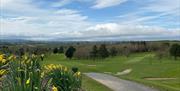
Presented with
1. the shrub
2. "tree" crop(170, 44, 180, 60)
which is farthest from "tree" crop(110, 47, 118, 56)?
the shrub

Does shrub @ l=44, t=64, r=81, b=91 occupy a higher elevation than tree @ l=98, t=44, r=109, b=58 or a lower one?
higher

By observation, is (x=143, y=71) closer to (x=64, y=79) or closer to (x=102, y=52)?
(x=102, y=52)

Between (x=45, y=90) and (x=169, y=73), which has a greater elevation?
(x=45, y=90)

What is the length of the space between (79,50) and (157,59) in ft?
97.7

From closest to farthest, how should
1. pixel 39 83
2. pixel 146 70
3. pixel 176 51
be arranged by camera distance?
1. pixel 39 83
2. pixel 146 70
3. pixel 176 51

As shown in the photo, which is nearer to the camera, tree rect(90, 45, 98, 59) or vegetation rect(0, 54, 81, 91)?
vegetation rect(0, 54, 81, 91)

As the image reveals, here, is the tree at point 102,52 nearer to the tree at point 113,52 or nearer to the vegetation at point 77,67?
the vegetation at point 77,67

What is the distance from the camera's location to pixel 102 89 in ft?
59.9

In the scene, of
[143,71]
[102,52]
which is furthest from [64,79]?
[102,52]

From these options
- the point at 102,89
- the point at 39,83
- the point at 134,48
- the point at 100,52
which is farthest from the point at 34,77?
the point at 134,48

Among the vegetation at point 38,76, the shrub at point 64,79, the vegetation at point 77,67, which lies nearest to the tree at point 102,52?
the vegetation at point 77,67

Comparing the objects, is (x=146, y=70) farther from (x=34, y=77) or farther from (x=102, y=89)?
(x=34, y=77)

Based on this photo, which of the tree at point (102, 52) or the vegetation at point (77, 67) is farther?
the tree at point (102, 52)

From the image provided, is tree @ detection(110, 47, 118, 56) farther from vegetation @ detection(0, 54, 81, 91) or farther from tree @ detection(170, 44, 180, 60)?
vegetation @ detection(0, 54, 81, 91)
